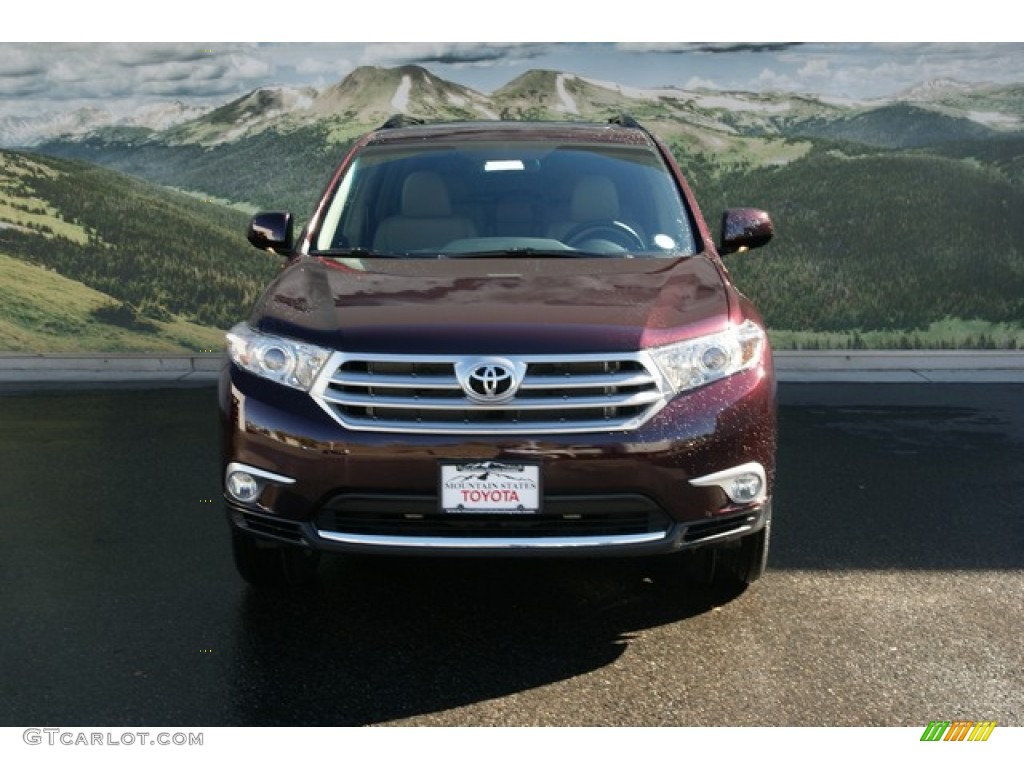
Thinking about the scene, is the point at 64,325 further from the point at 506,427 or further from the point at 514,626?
the point at 506,427

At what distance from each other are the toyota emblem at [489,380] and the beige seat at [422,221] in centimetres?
144

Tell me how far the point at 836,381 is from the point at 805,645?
619 cm

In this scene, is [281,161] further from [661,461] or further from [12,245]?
[661,461]

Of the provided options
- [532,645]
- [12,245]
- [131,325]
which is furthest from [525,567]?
[12,245]

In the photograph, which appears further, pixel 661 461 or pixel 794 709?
pixel 661 461

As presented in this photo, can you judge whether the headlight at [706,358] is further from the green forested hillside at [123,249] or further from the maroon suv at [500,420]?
the green forested hillside at [123,249]

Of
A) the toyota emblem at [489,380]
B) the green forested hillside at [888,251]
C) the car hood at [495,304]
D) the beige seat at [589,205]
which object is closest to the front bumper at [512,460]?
the toyota emblem at [489,380]

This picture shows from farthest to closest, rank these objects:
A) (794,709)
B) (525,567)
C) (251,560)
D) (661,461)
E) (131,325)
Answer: (131,325)
(525,567)
(251,560)
(661,461)
(794,709)

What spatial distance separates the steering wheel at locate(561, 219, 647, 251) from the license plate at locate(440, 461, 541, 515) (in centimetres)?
160

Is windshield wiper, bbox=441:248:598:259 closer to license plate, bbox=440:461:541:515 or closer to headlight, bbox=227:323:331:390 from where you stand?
headlight, bbox=227:323:331:390

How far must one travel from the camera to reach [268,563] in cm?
445

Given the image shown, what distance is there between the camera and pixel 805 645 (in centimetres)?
408

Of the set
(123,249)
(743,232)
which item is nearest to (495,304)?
(743,232)

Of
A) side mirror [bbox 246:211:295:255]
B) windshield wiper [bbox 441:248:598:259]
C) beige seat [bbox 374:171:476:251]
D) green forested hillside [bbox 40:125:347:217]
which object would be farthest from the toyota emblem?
green forested hillside [bbox 40:125:347:217]
